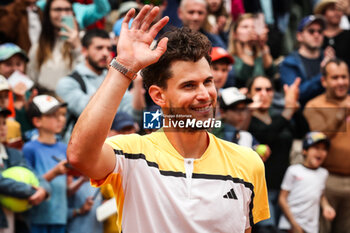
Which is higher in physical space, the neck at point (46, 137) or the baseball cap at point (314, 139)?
the neck at point (46, 137)

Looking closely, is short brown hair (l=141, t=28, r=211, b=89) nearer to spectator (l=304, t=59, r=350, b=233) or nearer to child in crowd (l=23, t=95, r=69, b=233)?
child in crowd (l=23, t=95, r=69, b=233)

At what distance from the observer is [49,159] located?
20.9 ft

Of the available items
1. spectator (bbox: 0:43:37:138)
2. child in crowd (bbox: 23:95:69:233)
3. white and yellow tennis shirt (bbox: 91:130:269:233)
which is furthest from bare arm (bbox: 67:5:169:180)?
spectator (bbox: 0:43:37:138)

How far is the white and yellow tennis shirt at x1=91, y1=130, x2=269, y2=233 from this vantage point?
119 inches

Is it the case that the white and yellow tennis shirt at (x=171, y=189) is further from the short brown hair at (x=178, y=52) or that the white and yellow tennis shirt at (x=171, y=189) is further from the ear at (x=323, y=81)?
the ear at (x=323, y=81)

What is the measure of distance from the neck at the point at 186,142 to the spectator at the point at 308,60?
5.65 metres

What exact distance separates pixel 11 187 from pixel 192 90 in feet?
11.1

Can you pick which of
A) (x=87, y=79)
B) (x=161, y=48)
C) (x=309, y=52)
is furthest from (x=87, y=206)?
(x=309, y=52)

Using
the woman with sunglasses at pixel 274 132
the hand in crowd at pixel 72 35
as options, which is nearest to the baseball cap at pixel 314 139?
the woman with sunglasses at pixel 274 132

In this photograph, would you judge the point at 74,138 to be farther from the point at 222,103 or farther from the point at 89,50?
the point at 89,50

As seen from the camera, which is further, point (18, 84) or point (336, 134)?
point (336, 134)

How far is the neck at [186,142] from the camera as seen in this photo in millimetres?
3275

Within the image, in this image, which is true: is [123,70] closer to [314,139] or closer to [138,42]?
[138,42]

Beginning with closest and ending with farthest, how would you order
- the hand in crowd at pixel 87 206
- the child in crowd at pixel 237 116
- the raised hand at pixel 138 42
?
1. the raised hand at pixel 138 42
2. the child in crowd at pixel 237 116
3. the hand in crowd at pixel 87 206
